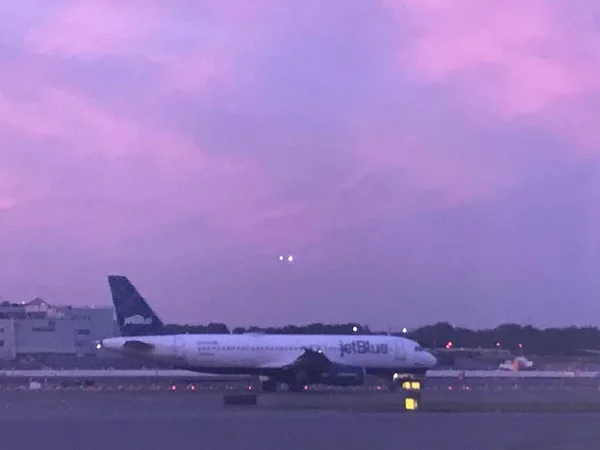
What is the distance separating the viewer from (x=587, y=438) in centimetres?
2525

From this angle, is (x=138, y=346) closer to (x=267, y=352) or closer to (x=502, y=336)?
(x=267, y=352)

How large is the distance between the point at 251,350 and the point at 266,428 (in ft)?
87.7

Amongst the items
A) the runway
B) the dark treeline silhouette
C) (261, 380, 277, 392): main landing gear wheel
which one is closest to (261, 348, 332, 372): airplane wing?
(261, 380, 277, 392): main landing gear wheel

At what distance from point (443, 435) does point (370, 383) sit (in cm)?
3721

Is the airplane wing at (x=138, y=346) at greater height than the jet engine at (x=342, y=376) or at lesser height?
greater

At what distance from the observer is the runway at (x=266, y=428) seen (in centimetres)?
2339

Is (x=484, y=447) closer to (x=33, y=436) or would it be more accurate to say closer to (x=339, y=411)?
(x=33, y=436)

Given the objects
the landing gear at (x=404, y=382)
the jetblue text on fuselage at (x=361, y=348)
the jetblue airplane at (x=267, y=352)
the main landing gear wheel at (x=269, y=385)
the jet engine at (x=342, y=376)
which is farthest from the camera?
the jetblue text on fuselage at (x=361, y=348)

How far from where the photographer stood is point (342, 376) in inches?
2030

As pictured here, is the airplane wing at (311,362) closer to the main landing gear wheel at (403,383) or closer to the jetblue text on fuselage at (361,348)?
the jetblue text on fuselage at (361,348)

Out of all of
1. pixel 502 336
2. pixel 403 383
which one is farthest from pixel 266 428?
pixel 502 336

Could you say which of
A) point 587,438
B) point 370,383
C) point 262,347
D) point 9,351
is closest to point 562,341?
point 9,351

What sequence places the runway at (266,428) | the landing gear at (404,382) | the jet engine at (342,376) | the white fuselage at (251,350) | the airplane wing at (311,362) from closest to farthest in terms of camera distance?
the runway at (266,428) → the landing gear at (404,382) → the jet engine at (342,376) → the airplane wing at (311,362) → the white fuselage at (251,350)

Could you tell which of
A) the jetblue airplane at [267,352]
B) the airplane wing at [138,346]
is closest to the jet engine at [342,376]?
the jetblue airplane at [267,352]
